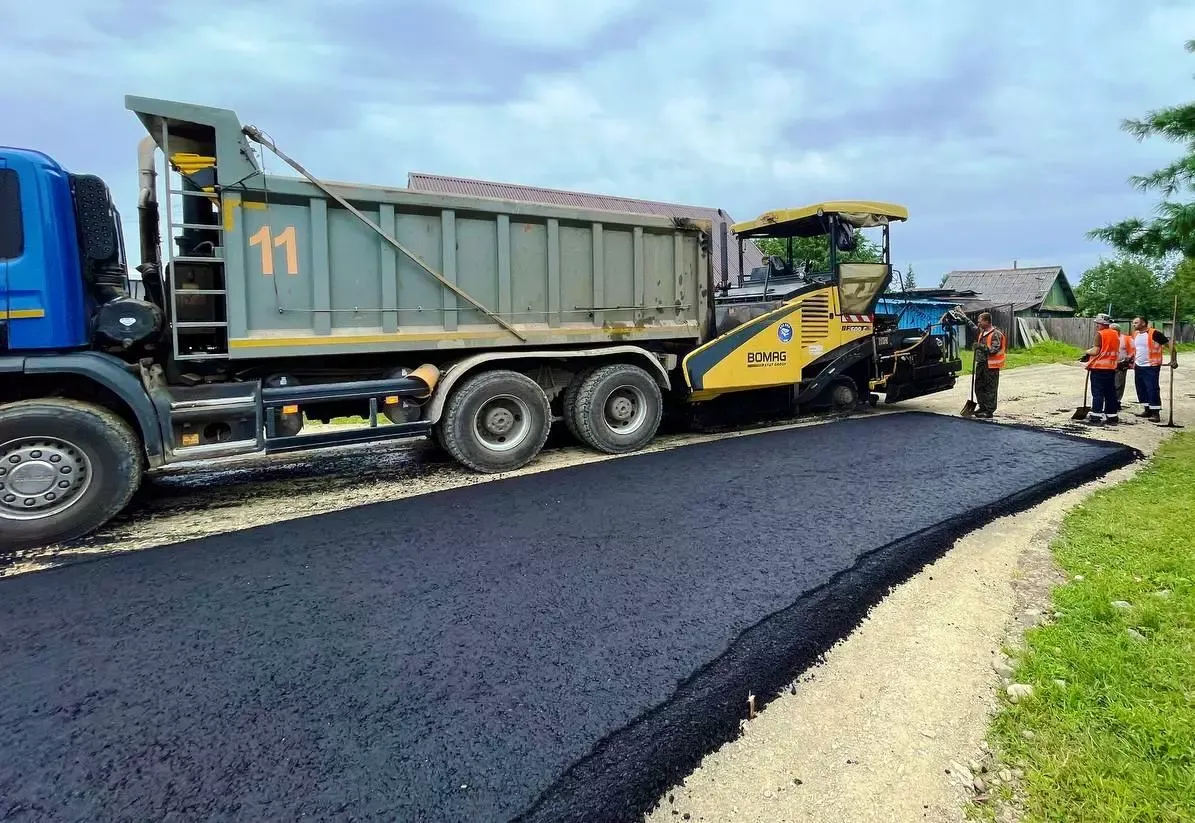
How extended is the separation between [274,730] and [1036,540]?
4111 mm

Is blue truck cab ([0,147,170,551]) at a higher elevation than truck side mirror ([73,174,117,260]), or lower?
lower

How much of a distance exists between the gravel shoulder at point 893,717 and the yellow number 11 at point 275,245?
444cm

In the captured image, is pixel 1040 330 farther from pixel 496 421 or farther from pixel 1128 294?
pixel 496 421

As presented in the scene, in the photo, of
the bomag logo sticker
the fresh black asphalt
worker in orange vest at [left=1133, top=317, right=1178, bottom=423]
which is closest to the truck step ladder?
the fresh black asphalt

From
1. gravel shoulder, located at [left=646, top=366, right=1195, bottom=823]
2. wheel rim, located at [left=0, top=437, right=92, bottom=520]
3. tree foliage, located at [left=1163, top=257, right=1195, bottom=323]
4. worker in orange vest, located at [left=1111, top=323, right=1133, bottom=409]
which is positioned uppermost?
tree foliage, located at [left=1163, top=257, right=1195, bottom=323]

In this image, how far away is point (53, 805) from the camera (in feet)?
6.29

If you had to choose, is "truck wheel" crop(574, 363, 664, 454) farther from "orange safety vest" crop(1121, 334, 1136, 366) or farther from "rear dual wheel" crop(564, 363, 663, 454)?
"orange safety vest" crop(1121, 334, 1136, 366)

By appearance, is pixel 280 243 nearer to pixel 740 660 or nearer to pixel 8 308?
pixel 8 308

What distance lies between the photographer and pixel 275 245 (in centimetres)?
512

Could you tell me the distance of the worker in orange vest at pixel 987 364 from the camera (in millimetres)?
8570

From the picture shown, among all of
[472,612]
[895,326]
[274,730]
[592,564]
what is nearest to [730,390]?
[895,326]

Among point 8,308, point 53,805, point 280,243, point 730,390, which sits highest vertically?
point 280,243

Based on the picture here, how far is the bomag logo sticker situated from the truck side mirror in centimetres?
557

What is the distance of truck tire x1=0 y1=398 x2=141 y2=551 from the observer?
4137 millimetres
